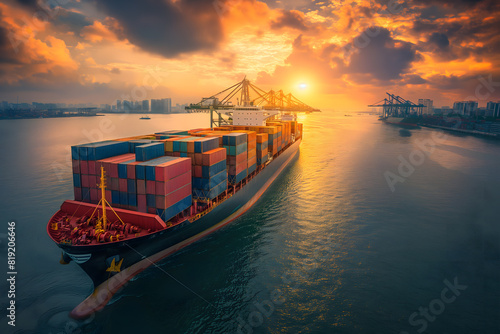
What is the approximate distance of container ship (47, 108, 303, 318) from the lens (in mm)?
15414

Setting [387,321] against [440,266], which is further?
[440,266]

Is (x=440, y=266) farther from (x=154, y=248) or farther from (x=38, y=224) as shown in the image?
(x=38, y=224)

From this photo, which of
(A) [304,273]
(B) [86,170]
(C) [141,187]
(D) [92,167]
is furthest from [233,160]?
(A) [304,273]

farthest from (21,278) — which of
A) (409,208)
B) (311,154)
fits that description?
(311,154)

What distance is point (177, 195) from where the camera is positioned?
1866 cm

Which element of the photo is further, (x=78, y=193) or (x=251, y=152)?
(x=251, y=152)

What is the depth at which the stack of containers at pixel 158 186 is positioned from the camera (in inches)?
667

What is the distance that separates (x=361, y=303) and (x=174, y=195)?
1406 cm

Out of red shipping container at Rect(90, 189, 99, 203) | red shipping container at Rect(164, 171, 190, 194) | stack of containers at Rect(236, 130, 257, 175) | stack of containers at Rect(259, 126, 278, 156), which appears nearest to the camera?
red shipping container at Rect(164, 171, 190, 194)

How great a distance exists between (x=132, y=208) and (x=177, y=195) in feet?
10.3

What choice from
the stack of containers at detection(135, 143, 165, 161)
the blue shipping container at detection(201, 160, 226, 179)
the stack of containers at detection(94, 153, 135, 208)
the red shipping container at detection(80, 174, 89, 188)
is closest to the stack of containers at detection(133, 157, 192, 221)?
the stack of containers at detection(135, 143, 165, 161)

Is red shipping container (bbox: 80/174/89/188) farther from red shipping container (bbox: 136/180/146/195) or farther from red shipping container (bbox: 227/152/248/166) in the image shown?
red shipping container (bbox: 227/152/248/166)

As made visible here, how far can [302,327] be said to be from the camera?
1409cm

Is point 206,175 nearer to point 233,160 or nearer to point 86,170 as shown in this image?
point 233,160
